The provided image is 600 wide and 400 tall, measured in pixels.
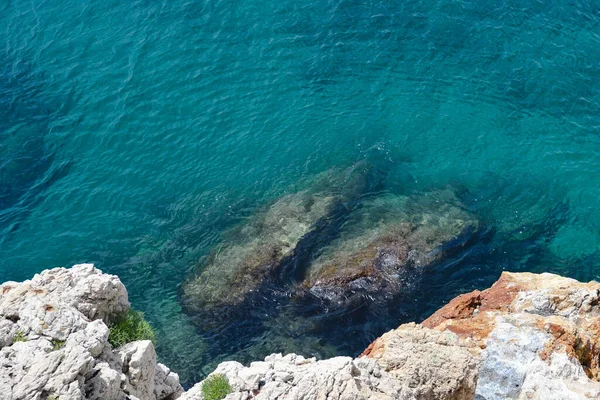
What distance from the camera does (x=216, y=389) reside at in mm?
18797

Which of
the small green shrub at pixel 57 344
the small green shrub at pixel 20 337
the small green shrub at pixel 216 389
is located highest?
the small green shrub at pixel 20 337

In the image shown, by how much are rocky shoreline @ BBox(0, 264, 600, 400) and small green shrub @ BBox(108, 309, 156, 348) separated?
0.33 meters

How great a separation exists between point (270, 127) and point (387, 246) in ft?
37.6

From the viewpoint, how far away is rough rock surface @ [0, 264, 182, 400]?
55.9ft

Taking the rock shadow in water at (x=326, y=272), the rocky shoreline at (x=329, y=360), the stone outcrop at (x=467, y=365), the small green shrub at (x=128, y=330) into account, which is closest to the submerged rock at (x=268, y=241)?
the rock shadow in water at (x=326, y=272)

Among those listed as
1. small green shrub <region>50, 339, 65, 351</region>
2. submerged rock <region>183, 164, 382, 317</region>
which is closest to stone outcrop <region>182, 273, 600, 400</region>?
small green shrub <region>50, 339, 65, 351</region>

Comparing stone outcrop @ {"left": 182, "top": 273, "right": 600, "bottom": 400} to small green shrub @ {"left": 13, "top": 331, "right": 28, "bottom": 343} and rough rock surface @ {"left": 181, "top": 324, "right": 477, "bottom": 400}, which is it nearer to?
rough rock surface @ {"left": 181, "top": 324, "right": 477, "bottom": 400}

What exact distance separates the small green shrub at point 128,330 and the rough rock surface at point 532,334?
9951mm

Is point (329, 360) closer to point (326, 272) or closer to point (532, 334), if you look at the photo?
point (532, 334)

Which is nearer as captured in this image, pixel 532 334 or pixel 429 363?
pixel 429 363

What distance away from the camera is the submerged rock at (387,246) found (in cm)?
3172

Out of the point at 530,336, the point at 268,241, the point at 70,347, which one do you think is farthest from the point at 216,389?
the point at 268,241

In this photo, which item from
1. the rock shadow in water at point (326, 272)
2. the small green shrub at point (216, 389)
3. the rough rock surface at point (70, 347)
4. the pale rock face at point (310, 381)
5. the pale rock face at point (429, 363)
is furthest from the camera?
the rock shadow in water at point (326, 272)

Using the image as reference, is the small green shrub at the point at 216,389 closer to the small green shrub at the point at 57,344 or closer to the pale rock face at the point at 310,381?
the pale rock face at the point at 310,381
